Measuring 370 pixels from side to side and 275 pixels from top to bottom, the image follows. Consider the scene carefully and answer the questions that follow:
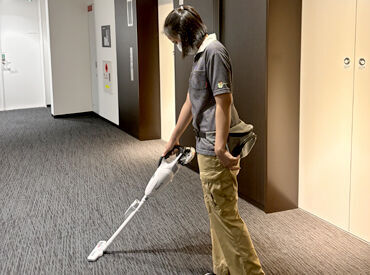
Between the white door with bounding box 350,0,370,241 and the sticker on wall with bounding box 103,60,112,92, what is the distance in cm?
477

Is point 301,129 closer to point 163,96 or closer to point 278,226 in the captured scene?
point 278,226

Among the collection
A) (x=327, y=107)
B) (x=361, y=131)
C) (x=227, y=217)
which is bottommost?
(x=227, y=217)

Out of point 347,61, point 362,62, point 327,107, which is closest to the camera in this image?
point 362,62

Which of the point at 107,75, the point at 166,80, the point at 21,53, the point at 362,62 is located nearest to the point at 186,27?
the point at 362,62

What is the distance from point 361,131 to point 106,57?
511cm

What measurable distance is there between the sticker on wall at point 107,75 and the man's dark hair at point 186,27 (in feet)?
16.7

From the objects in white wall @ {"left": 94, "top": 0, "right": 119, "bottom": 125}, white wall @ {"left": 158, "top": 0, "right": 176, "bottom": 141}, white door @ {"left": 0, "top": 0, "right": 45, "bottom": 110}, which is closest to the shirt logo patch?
white wall @ {"left": 158, "top": 0, "right": 176, "bottom": 141}

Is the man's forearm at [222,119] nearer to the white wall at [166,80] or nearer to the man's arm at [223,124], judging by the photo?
the man's arm at [223,124]

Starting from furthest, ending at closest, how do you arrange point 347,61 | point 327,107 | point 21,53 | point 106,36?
1. point 21,53
2. point 106,36
3. point 327,107
4. point 347,61

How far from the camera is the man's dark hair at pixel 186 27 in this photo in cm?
211

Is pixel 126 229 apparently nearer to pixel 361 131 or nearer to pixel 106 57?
pixel 361 131

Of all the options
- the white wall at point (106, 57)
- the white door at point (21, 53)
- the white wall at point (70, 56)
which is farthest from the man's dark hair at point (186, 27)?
the white door at point (21, 53)

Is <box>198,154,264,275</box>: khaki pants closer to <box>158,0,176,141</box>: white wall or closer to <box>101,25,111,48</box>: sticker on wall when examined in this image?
<box>158,0,176,141</box>: white wall

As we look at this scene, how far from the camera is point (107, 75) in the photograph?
7246mm
